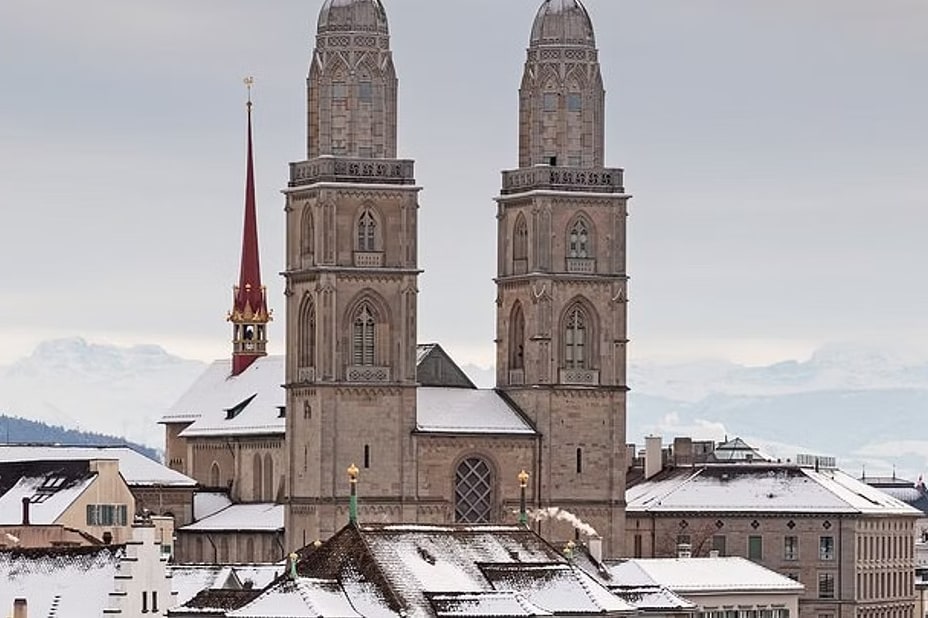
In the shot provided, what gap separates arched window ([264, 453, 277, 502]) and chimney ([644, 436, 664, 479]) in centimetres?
2327

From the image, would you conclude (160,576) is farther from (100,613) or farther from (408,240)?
(408,240)

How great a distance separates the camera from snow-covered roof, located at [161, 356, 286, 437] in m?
178

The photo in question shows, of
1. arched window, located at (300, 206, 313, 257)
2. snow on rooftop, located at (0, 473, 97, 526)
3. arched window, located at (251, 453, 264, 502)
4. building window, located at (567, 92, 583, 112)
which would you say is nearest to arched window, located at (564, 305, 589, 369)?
building window, located at (567, 92, 583, 112)

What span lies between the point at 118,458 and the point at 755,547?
28882mm

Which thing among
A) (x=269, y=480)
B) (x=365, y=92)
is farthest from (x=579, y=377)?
(x=365, y=92)

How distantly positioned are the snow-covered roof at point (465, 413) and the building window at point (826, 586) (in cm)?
2030

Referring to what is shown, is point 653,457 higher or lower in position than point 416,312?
lower

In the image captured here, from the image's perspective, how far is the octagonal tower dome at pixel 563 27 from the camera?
17038 centimetres

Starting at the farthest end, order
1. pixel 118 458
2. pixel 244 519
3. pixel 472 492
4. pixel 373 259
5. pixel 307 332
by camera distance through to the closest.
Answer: pixel 118 458 → pixel 244 519 → pixel 472 492 → pixel 307 332 → pixel 373 259

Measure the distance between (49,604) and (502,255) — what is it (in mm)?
61673

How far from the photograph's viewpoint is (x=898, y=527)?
19175cm

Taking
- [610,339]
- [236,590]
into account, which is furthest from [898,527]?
[236,590]

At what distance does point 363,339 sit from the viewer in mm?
165375

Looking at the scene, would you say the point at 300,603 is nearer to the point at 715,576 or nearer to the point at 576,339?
the point at 715,576
